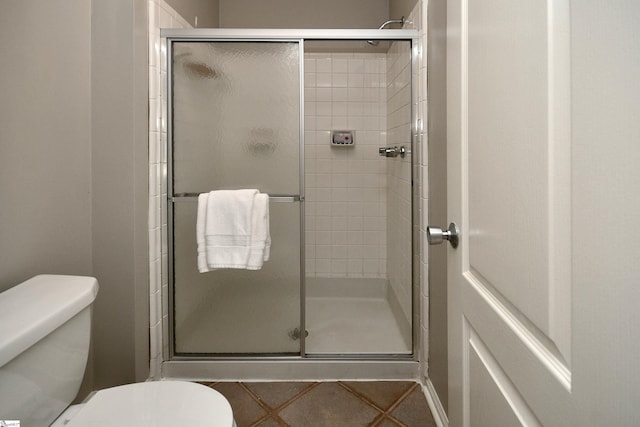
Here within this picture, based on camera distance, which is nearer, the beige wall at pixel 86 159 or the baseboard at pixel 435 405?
the beige wall at pixel 86 159

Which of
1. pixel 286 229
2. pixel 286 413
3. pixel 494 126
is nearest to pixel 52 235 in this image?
pixel 286 229

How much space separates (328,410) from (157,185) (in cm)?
127

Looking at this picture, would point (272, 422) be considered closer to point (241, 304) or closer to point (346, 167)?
point (241, 304)

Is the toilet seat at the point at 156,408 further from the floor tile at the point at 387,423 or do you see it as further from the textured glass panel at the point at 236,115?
the textured glass panel at the point at 236,115

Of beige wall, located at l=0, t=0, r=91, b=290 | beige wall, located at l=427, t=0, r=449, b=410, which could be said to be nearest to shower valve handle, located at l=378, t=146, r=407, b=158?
beige wall, located at l=427, t=0, r=449, b=410

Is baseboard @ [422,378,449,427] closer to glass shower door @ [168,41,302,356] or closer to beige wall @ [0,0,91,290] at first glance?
glass shower door @ [168,41,302,356]

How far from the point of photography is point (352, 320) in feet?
8.45

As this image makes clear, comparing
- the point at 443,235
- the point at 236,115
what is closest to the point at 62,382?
the point at 443,235

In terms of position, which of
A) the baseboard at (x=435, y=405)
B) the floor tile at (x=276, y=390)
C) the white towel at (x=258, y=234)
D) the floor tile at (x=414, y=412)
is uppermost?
the white towel at (x=258, y=234)

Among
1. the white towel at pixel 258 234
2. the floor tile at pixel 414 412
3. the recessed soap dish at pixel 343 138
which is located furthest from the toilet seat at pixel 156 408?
the recessed soap dish at pixel 343 138

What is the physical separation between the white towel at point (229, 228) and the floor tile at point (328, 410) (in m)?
0.67

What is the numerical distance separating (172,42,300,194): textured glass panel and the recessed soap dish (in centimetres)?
113

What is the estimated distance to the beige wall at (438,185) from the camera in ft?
5.05

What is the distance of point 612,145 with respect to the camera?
15.0 inches
